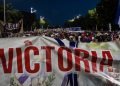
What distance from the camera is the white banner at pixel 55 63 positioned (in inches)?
318

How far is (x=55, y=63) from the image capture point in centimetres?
815

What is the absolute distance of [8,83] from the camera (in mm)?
8109

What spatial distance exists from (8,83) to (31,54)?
1.99ft

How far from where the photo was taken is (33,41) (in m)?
8.23

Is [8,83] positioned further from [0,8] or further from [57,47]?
[0,8]

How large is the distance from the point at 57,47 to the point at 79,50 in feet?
1.22

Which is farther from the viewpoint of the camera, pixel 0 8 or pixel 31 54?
pixel 0 8

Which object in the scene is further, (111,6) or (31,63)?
(111,6)

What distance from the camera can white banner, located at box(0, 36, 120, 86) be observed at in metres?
8.07

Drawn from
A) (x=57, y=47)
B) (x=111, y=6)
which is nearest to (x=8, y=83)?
(x=57, y=47)

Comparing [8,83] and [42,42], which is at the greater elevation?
[42,42]

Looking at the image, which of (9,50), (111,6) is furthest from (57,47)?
(111,6)

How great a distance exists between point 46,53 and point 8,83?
80 cm

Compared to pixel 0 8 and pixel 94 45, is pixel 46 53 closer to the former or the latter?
pixel 94 45
